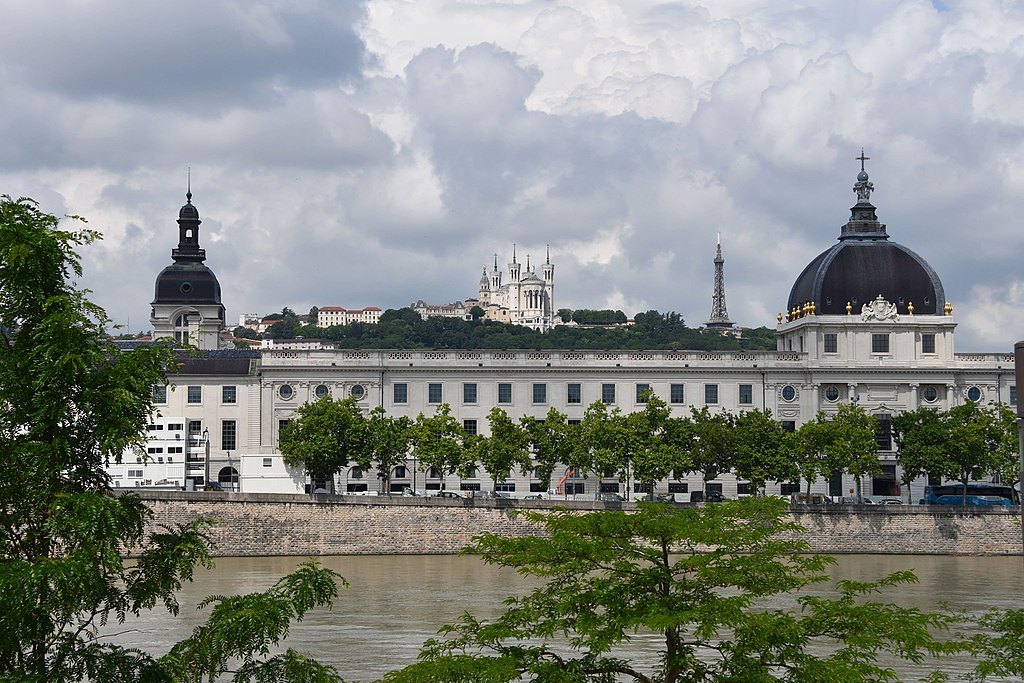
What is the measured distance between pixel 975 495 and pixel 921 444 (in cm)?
400

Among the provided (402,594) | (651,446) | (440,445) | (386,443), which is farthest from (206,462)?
(402,594)

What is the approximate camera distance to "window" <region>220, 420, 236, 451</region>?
95438 millimetres

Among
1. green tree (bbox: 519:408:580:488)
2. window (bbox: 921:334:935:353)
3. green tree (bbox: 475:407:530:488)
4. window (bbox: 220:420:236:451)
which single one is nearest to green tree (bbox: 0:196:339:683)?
green tree (bbox: 475:407:530:488)

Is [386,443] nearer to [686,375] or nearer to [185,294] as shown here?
[686,375]

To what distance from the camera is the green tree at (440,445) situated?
8219cm

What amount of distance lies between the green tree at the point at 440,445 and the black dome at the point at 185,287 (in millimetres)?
47447

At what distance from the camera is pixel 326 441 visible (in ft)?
275

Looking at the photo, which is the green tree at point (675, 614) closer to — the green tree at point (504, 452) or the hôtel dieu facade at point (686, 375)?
the green tree at point (504, 452)

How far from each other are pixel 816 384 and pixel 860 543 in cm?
2138

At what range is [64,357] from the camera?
19.6 metres

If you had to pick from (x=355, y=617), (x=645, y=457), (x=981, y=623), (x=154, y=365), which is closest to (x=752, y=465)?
(x=645, y=457)

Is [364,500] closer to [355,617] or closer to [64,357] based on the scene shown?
[355,617]

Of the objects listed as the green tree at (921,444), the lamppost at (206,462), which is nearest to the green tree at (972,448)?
the green tree at (921,444)

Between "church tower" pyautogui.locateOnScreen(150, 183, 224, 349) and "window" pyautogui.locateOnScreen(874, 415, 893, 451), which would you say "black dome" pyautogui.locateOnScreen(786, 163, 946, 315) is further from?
"church tower" pyautogui.locateOnScreen(150, 183, 224, 349)
